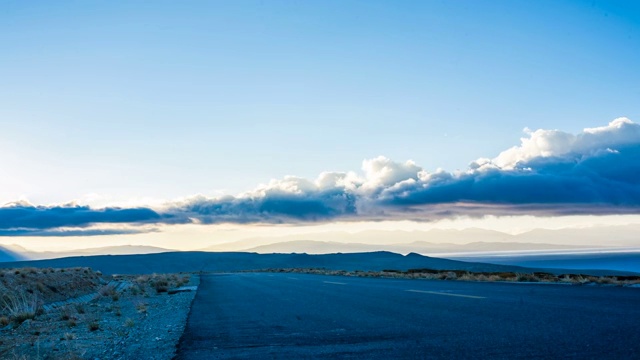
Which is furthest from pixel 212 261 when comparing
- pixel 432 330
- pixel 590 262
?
pixel 432 330

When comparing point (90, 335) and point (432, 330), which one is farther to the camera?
point (90, 335)

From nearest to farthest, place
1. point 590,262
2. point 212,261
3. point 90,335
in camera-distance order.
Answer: point 90,335
point 590,262
point 212,261

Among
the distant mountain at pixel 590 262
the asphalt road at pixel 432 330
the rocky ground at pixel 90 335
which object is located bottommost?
A: the rocky ground at pixel 90 335

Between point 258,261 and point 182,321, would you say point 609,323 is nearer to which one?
point 182,321

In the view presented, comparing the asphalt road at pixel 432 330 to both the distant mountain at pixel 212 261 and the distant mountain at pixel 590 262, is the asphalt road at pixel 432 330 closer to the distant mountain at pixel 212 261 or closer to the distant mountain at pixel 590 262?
the distant mountain at pixel 590 262

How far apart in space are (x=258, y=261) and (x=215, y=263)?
1084 centimetres

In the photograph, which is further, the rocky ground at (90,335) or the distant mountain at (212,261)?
the distant mountain at (212,261)

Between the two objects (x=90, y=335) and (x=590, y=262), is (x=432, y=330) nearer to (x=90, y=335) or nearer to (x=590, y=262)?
(x=90, y=335)

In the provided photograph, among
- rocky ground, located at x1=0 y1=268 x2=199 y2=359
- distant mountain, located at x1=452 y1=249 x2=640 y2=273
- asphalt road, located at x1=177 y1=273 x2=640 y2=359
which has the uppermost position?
distant mountain, located at x1=452 y1=249 x2=640 y2=273

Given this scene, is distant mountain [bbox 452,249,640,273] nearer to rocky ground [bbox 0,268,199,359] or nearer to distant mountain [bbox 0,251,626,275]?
distant mountain [bbox 0,251,626,275]

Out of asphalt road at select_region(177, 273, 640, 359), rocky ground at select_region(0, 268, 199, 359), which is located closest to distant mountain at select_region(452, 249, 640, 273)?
asphalt road at select_region(177, 273, 640, 359)

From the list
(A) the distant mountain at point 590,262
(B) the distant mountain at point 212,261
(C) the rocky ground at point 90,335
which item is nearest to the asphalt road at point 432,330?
(C) the rocky ground at point 90,335

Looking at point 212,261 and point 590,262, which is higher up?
point 590,262

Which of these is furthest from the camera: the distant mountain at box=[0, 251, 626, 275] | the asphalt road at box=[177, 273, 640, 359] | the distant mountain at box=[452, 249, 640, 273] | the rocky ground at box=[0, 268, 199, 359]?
the distant mountain at box=[0, 251, 626, 275]
